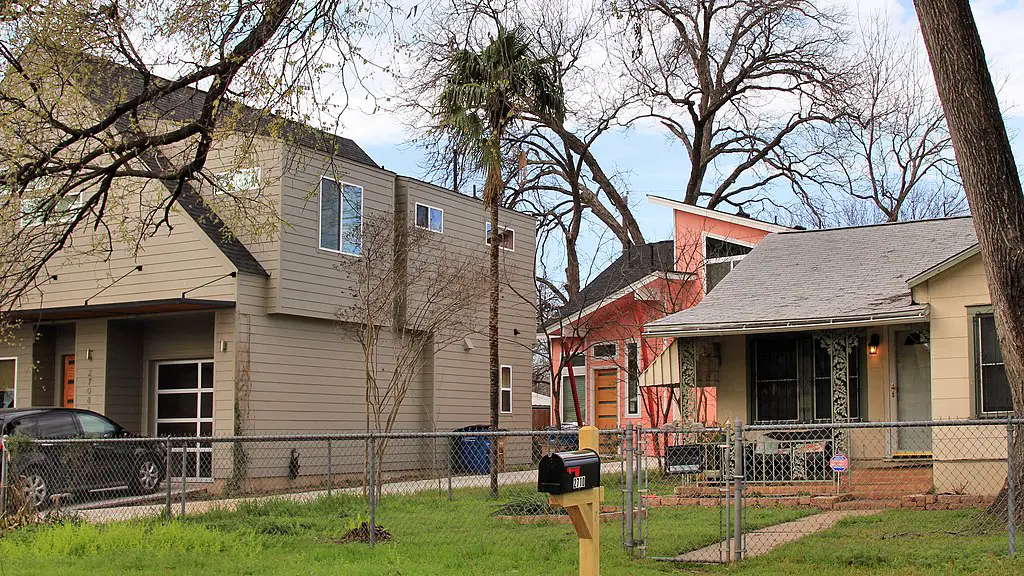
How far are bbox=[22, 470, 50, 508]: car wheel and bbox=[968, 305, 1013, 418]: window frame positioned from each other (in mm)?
11782

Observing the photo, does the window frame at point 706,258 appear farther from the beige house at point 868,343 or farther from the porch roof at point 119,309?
the porch roof at point 119,309

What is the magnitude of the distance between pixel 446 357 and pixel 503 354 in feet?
7.24

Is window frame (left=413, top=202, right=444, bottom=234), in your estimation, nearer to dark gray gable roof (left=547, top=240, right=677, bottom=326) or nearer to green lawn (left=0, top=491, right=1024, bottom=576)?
dark gray gable roof (left=547, top=240, right=677, bottom=326)

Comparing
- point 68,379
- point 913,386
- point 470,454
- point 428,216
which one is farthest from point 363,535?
point 68,379

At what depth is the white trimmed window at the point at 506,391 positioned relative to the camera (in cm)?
2455

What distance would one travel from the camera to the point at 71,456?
42.4 ft

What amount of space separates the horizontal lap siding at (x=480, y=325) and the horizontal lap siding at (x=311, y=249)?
131 centimetres

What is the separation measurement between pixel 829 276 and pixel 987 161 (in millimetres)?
6737

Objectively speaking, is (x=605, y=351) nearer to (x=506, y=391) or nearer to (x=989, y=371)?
(x=506, y=391)

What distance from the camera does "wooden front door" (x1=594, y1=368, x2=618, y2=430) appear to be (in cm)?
2827

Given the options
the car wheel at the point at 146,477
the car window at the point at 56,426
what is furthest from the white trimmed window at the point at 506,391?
the car window at the point at 56,426

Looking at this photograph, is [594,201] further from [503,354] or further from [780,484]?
[780,484]

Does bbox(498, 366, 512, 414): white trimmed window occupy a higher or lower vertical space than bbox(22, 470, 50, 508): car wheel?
higher

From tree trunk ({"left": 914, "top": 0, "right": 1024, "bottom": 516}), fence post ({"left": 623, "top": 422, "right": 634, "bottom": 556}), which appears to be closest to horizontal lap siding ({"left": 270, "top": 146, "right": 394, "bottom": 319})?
fence post ({"left": 623, "top": 422, "right": 634, "bottom": 556})
